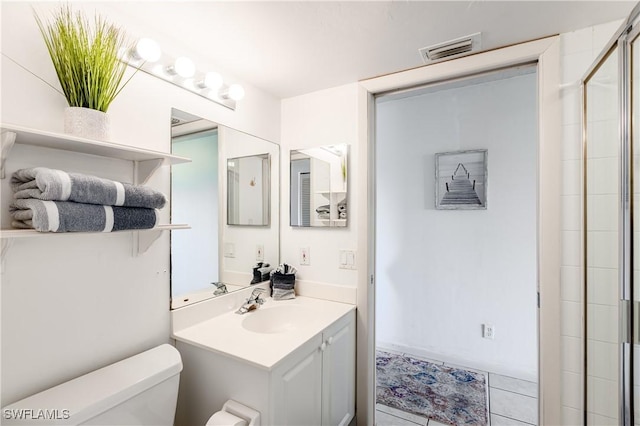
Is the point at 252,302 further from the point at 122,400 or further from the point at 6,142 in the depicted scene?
the point at 6,142

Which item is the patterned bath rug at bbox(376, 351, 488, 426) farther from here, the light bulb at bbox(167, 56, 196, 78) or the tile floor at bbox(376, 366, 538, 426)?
the light bulb at bbox(167, 56, 196, 78)

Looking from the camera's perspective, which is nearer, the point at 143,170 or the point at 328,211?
the point at 143,170

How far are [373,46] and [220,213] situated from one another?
3.79 ft

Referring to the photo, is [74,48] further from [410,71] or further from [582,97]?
[582,97]

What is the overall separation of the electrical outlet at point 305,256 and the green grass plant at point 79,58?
1.30 metres

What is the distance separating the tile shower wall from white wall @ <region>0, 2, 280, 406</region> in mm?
1779

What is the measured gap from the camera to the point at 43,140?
0.89 m

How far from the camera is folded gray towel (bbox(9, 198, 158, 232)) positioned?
2.60ft

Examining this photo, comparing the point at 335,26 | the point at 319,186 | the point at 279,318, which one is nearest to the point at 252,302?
the point at 279,318

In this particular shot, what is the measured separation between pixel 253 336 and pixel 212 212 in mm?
675

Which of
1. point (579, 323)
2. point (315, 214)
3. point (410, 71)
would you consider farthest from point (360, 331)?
point (410, 71)

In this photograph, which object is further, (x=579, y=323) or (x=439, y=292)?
(x=439, y=292)

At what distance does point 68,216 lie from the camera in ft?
2.69

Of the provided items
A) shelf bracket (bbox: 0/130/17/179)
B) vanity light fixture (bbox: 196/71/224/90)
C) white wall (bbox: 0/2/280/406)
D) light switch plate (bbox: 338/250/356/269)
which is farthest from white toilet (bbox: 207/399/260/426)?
vanity light fixture (bbox: 196/71/224/90)
